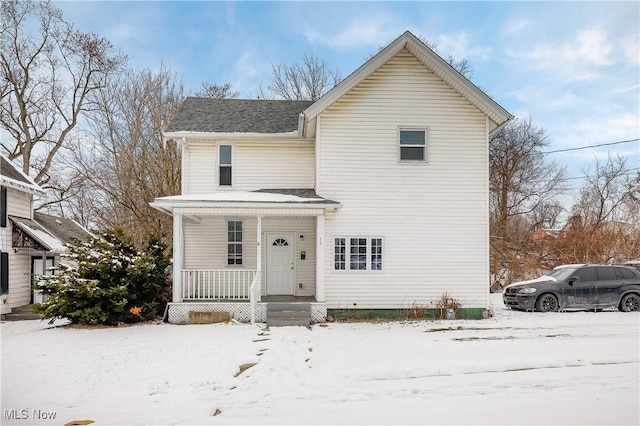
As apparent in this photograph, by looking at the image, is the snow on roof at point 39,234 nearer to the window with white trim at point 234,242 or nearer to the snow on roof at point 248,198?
the window with white trim at point 234,242

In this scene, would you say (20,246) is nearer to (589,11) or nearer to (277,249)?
(277,249)

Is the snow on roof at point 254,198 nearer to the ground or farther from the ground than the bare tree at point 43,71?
nearer to the ground

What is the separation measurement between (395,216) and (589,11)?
8.30 m

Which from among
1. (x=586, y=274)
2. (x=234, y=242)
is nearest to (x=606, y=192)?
(x=586, y=274)

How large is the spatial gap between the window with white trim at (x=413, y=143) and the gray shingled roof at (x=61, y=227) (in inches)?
512

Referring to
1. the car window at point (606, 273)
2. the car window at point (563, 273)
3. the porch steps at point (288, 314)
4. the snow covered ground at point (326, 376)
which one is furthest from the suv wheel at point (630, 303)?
the porch steps at point (288, 314)

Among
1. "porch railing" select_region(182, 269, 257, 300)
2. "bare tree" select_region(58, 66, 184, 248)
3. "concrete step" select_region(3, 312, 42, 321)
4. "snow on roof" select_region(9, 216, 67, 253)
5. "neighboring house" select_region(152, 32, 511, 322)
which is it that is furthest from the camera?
"bare tree" select_region(58, 66, 184, 248)

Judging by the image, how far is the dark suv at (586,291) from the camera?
45.1ft

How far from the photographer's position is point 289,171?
47.8ft

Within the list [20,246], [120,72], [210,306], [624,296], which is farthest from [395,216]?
[120,72]

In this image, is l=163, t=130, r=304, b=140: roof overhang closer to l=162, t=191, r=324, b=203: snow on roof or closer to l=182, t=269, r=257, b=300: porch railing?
l=162, t=191, r=324, b=203: snow on roof

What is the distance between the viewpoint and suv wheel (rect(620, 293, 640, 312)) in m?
13.9

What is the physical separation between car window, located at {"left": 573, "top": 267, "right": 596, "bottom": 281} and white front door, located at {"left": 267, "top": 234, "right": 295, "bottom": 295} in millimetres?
9040

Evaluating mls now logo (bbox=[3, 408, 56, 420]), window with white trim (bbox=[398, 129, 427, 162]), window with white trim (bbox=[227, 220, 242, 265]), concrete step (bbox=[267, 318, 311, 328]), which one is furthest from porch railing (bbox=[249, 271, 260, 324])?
mls now logo (bbox=[3, 408, 56, 420])
